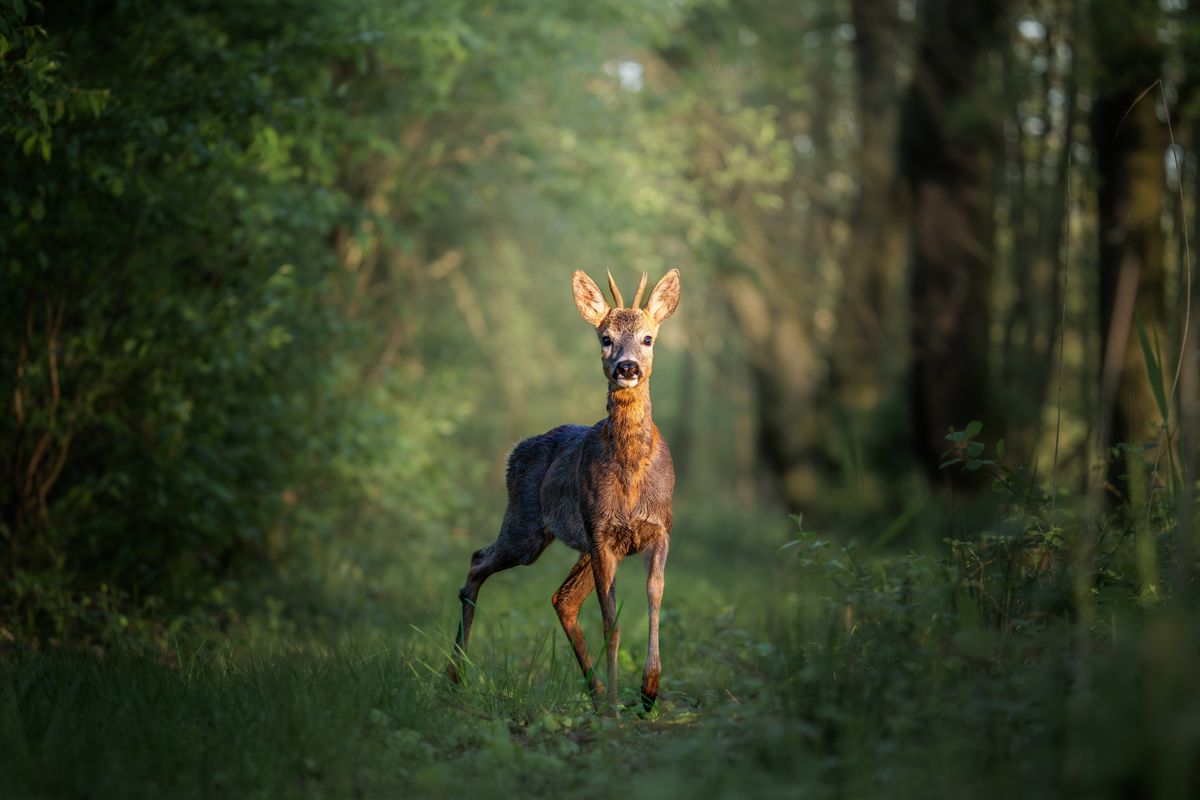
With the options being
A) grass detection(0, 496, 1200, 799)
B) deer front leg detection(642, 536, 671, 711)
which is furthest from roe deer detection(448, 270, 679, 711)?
Result: grass detection(0, 496, 1200, 799)

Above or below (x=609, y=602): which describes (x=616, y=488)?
above

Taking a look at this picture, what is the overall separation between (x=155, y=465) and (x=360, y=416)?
246cm

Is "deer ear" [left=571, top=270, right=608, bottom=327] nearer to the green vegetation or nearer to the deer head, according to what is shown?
the deer head

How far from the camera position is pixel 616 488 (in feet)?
22.4

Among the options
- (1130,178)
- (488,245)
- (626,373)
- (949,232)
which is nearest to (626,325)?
(626,373)

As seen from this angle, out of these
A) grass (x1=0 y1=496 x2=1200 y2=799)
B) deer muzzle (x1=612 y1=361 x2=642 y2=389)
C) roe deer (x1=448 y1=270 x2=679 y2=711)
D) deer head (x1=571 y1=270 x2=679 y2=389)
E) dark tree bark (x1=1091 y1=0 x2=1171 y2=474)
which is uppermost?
dark tree bark (x1=1091 y1=0 x2=1171 y2=474)

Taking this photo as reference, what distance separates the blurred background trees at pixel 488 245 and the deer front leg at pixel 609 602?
1.43 meters

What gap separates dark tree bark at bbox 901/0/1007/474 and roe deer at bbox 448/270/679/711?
33.3 ft

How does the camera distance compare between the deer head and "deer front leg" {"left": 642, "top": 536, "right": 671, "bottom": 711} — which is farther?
the deer head

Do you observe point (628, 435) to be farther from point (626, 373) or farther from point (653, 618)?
point (653, 618)

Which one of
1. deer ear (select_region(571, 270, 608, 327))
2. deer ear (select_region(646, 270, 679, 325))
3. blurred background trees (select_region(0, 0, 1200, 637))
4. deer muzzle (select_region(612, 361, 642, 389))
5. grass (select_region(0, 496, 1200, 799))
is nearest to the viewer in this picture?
grass (select_region(0, 496, 1200, 799))

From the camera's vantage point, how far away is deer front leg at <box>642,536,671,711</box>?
660cm

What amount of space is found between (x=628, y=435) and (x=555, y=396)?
17890 mm

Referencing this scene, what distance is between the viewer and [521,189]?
25.7m
